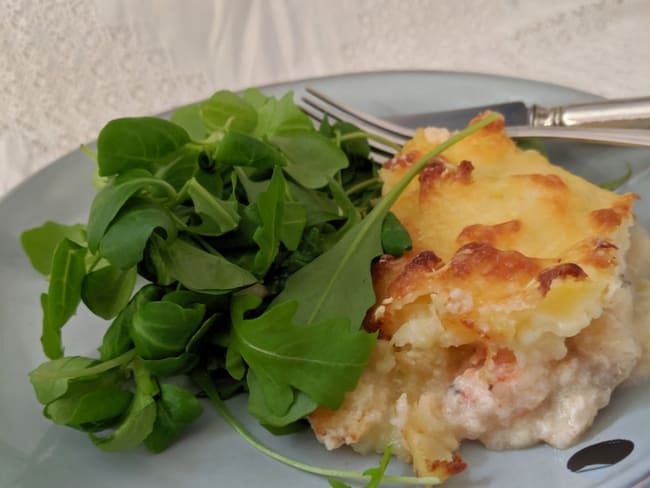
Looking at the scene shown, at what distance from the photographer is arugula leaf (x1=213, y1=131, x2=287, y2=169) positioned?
3.68ft

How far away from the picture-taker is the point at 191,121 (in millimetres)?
1481

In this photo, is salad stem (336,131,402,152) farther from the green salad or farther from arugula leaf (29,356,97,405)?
arugula leaf (29,356,97,405)

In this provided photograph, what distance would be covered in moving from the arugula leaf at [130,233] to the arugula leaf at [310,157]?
10.8 inches

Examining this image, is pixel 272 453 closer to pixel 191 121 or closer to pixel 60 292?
pixel 60 292

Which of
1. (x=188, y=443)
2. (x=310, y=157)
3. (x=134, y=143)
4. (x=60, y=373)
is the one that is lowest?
(x=188, y=443)

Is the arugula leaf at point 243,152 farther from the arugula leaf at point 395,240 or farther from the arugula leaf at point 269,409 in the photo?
the arugula leaf at point 269,409

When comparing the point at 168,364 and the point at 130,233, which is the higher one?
the point at 130,233

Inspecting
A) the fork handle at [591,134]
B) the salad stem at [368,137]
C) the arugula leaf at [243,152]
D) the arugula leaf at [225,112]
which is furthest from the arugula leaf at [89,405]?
the fork handle at [591,134]

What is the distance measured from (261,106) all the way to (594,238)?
0.72 metres

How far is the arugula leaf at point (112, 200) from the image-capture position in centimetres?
101

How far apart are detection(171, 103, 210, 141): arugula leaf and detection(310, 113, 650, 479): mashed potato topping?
A: 0.57 m

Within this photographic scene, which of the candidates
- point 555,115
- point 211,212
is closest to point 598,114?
point 555,115

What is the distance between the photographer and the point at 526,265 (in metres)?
0.95

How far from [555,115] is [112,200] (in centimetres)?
87
